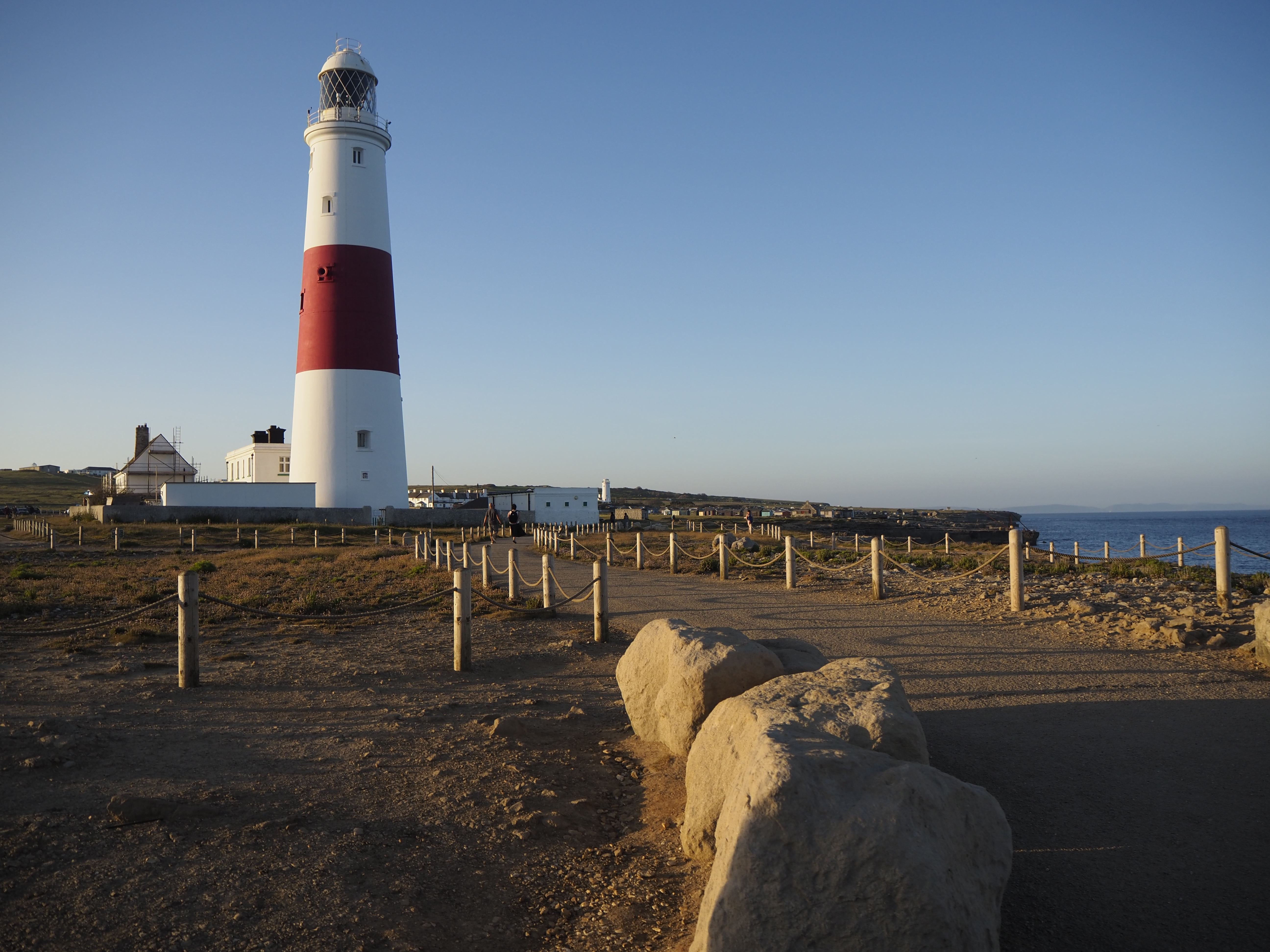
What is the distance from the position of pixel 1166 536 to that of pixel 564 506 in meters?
81.0

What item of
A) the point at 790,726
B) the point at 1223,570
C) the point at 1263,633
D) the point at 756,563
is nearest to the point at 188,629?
the point at 790,726

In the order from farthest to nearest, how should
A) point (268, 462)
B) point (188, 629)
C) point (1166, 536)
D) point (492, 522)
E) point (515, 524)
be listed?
point (1166, 536) < point (268, 462) < point (492, 522) < point (515, 524) < point (188, 629)

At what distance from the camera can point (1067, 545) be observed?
5778 centimetres

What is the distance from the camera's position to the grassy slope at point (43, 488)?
80000 mm

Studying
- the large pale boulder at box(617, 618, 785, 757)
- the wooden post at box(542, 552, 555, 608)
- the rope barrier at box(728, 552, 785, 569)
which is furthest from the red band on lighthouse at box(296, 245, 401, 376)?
the large pale boulder at box(617, 618, 785, 757)

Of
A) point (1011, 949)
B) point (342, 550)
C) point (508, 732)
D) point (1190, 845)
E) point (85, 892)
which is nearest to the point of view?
point (1011, 949)

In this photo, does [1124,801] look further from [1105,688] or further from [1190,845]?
[1105,688]

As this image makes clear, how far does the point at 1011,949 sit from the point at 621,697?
15.6 feet

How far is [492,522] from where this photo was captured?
36.0 m

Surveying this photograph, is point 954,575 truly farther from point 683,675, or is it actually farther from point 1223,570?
point 683,675

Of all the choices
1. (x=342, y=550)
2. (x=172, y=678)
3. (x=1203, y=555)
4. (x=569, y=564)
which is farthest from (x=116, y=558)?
(x=1203, y=555)

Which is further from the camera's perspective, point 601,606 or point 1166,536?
point 1166,536

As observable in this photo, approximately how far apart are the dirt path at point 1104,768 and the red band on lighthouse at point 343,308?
2536 centimetres

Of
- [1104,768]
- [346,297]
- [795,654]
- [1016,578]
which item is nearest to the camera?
[1104,768]
